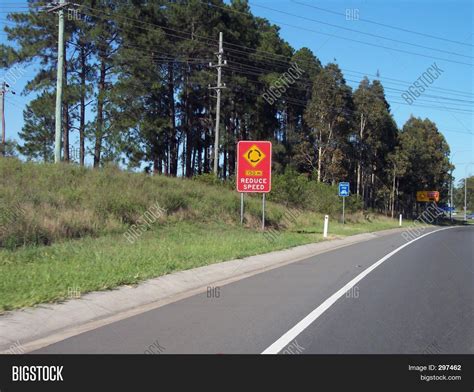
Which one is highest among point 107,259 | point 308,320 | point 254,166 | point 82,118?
point 82,118

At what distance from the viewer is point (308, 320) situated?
8.52 meters

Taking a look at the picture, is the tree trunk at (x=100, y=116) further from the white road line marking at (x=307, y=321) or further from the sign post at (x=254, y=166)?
the white road line marking at (x=307, y=321)

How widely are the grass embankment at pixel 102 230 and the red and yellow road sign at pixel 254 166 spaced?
2.22 meters

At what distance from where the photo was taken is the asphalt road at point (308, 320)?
6.98 m

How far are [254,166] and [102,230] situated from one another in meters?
8.47

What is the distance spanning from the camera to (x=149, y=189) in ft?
84.2

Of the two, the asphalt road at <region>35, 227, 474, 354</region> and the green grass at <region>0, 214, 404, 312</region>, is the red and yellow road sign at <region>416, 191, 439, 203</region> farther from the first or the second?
the asphalt road at <region>35, 227, 474, 354</region>

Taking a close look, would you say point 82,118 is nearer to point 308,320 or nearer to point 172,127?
point 172,127

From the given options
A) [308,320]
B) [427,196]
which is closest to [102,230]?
[308,320]

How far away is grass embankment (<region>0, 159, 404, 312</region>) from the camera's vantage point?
429 inches

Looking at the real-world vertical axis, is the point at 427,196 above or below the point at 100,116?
below
